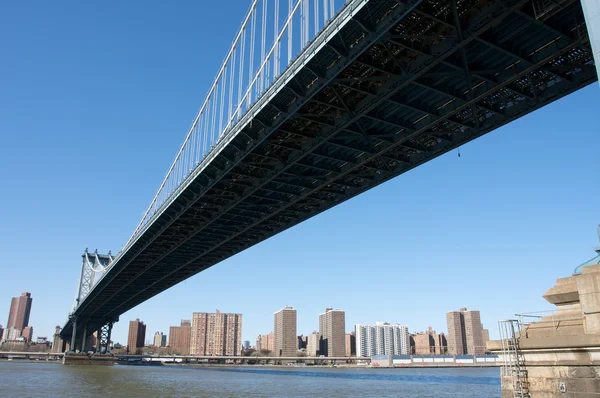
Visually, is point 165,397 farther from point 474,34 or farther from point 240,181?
point 474,34

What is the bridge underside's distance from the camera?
17.0 metres

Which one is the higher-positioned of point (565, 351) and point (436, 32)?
point (436, 32)

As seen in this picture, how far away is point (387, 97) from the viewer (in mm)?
20672

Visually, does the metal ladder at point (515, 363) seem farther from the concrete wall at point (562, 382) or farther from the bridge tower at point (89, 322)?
the bridge tower at point (89, 322)

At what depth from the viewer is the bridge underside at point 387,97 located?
1697 cm

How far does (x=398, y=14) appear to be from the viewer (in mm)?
16266

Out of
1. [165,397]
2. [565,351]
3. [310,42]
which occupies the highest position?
[310,42]

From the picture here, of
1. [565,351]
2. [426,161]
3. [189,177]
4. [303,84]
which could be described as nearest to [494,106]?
[426,161]

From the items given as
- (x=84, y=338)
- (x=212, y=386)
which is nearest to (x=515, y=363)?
(x=212, y=386)

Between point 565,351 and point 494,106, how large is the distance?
14380 mm

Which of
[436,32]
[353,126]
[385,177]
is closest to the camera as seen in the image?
[436,32]

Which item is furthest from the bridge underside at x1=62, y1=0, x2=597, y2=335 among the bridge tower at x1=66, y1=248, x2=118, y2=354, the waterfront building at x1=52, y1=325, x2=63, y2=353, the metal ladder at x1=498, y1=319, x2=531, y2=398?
the waterfront building at x1=52, y1=325, x2=63, y2=353

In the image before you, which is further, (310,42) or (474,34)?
(310,42)

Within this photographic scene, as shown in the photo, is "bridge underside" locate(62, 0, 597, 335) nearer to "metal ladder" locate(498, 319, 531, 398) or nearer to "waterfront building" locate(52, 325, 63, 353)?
"metal ladder" locate(498, 319, 531, 398)
